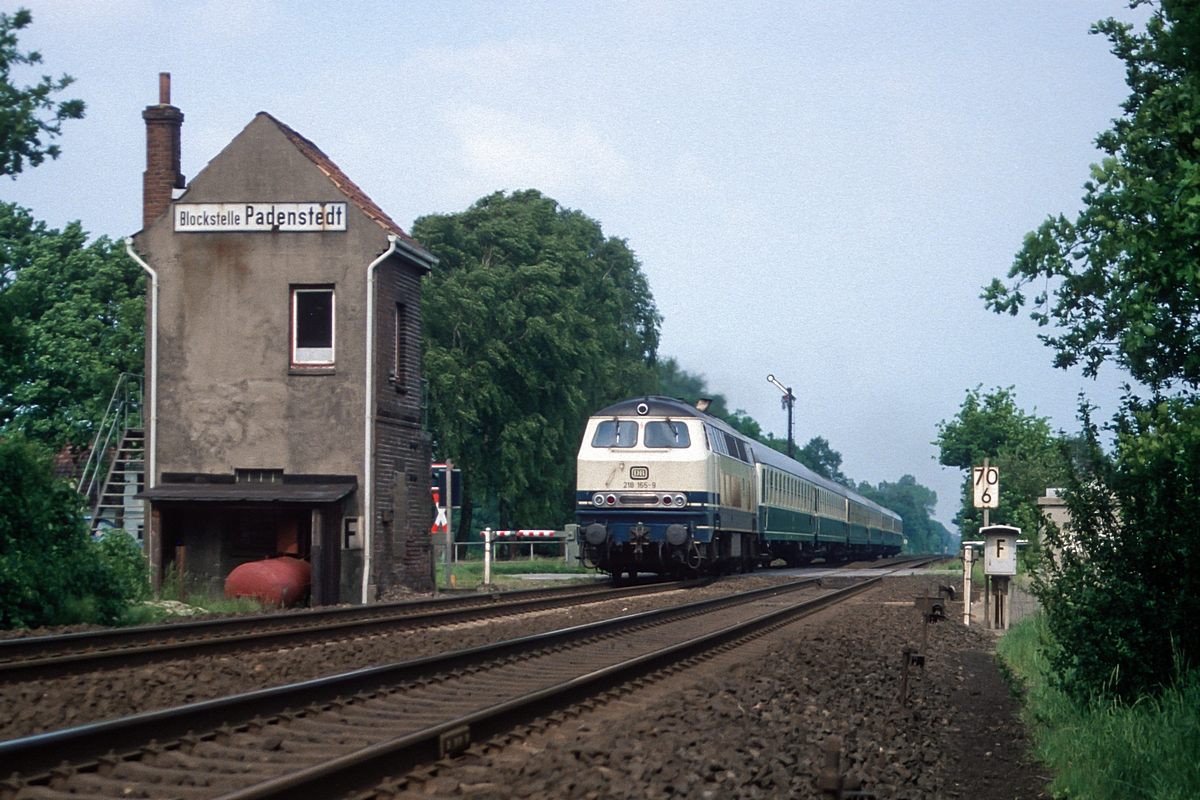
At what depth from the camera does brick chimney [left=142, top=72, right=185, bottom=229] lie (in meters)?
24.5

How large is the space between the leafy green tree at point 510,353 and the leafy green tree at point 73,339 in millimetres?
10217

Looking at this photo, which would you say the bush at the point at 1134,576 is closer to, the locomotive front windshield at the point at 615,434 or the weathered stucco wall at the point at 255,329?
the weathered stucco wall at the point at 255,329

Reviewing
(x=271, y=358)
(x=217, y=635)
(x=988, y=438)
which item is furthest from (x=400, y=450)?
(x=988, y=438)

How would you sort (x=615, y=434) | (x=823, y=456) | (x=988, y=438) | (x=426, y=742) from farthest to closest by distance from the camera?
1. (x=823, y=456)
2. (x=988, y=438)
3. (x=615, y=434)
4. (x=426, y=742)

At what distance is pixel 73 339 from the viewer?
44562 millimetres

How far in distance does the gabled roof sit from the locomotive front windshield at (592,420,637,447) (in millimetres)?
5106

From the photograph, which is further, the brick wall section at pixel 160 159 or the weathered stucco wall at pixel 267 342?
the brick wall section at pixel 160 159

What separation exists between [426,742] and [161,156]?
20501 mm

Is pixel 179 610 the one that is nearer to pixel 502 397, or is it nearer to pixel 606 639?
pixel 606 639

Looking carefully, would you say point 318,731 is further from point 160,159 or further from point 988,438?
point 988,438

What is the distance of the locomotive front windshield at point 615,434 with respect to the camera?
25.8 meters

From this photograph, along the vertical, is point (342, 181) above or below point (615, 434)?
above

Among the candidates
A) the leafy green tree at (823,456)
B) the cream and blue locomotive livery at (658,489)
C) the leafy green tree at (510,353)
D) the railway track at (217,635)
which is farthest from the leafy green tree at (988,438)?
the leafy green tree at (823,456)

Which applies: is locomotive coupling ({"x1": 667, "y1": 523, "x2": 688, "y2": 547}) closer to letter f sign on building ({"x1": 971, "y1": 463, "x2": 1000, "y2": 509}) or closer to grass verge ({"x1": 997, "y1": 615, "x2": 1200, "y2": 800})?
letter f sign on building ({"x1": 971, "y1": 463, "x2": 1000, "y2": 509})
